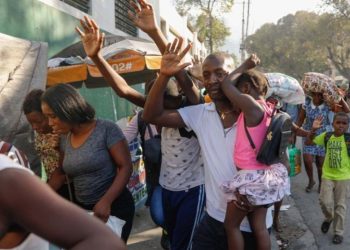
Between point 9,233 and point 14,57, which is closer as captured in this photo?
point 9,233

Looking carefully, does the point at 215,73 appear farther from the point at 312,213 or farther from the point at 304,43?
the point at 304,43

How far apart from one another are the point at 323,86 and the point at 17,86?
155 inches

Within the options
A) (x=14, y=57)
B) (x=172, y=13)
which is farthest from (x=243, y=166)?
(x=172, y=13)

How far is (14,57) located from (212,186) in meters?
1.97

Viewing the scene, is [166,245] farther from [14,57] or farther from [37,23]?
[37,23]

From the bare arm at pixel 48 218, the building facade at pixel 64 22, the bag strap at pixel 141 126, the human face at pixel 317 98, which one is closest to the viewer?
the bare arm at pixel 48 218

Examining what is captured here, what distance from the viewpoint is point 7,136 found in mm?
3400

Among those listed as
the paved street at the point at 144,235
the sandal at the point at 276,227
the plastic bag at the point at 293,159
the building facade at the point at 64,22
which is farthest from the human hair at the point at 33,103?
the plastic bag at the point at 293,159

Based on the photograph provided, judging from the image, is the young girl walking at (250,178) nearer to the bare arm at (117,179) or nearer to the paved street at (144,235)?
the bare arm at (117,179)

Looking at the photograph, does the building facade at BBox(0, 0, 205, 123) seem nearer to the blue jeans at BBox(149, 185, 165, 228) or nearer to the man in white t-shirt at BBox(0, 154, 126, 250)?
the blue jeans at BBox(149, 185, 165, 228)

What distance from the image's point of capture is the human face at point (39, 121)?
323 centimetres

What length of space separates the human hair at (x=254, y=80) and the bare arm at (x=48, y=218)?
1771 mm

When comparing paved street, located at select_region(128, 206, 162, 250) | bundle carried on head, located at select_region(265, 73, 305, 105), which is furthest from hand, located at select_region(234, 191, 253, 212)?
bundle carried on head, located at select_region(265, 73, 305, 105)

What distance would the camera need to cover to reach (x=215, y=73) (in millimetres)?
2748
